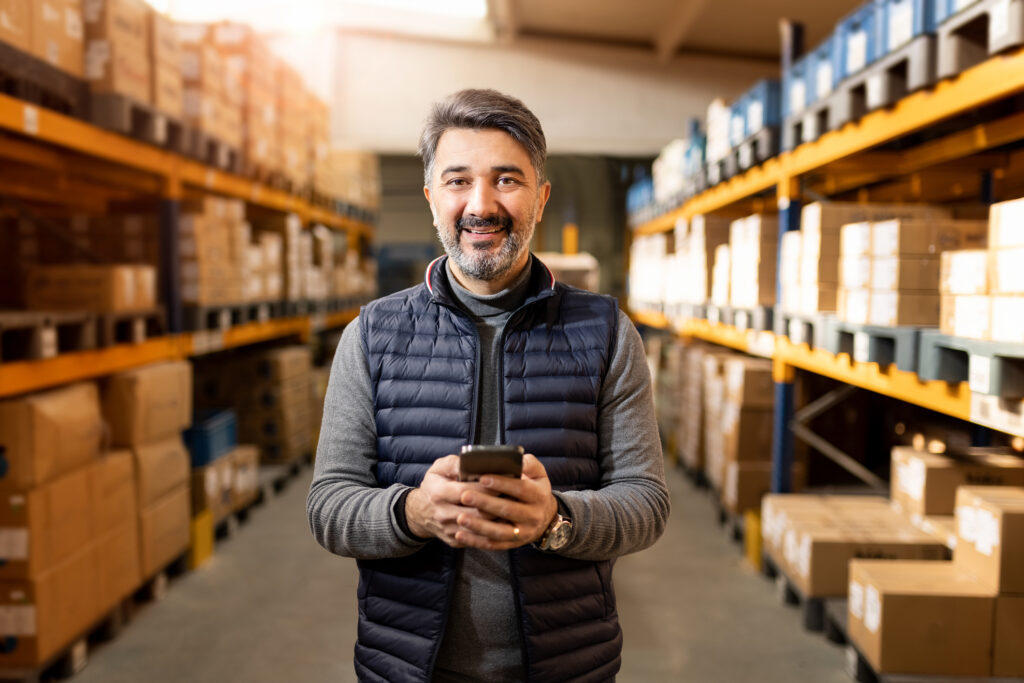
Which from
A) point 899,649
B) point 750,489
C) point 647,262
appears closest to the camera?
point 899,649

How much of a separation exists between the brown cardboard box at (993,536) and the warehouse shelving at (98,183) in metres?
3.54

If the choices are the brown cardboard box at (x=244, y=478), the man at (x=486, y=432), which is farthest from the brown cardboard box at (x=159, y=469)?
the man at (x=486, y=432)

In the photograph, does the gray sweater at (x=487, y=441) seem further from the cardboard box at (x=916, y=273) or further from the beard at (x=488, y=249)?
the cardboard box at (x=916, y=273)

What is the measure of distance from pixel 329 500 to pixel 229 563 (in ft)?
11.5

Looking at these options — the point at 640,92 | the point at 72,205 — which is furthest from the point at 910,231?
the point at 640,92

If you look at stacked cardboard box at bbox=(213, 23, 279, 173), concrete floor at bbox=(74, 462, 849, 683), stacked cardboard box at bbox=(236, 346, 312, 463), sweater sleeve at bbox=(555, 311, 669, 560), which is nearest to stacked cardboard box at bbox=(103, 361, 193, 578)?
concrete floor at bbox=(74, 462, 849, 683)

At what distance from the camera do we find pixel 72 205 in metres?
5.44

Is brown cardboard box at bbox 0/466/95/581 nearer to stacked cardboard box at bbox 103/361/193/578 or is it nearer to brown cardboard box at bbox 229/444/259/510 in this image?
stacked cardboard box at bbox 103/361/193/578

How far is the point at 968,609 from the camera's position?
104 inches

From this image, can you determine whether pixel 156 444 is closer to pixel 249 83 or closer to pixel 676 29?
pixel 249 83

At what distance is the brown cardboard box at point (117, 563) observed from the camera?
3334 millimetres

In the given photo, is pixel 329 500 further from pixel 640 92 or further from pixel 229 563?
pixel 640 92

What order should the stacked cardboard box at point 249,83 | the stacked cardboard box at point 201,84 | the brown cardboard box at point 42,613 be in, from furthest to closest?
the stacked cardboard box at point 249,83 → the stacked cardboard box at point 201,84 → the brown cardboard box at point 42,613

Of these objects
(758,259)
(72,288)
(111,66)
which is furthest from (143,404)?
(758,259)
